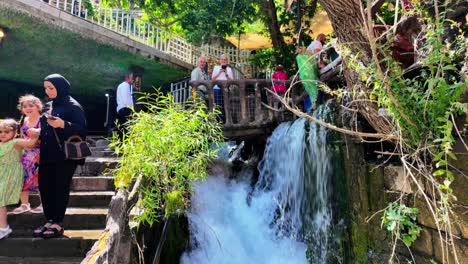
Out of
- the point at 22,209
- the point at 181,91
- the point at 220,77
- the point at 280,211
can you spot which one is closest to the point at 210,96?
the point at 220,77

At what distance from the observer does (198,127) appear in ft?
14.2

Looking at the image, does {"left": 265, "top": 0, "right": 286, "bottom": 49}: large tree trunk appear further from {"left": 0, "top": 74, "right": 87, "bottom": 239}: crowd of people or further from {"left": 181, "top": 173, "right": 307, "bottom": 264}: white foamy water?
{"left": 0, "top": 74, "right": 87, "bottom": 239}: crowd of people

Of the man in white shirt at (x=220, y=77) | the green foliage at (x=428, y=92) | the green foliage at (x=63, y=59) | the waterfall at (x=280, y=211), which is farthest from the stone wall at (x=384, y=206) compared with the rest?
the green foliage at (x=63, y=59)

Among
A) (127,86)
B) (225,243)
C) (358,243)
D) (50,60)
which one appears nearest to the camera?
(358,243)

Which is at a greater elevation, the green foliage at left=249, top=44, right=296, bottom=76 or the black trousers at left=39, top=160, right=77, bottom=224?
the green foliage at left=249, top=44, right=296, bottom=76

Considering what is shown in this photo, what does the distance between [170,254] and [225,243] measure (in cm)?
129

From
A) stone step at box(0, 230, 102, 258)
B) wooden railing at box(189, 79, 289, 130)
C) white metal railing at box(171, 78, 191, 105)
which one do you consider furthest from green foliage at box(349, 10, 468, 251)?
white metal railing at box(171, 78, 191, 105)

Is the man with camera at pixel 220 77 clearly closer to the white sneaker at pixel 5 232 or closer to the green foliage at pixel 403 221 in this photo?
the white sneaker at pixel 5 232

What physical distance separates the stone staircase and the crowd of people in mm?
143

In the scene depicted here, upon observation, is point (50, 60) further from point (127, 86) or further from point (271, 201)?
point (271, 201)

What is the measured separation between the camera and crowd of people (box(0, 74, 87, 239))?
346 cm

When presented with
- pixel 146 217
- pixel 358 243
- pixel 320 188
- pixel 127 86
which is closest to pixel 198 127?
pixel 146 217

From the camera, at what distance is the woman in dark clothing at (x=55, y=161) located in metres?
3.46

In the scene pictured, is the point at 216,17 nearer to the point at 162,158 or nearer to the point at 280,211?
the point at 280,211
